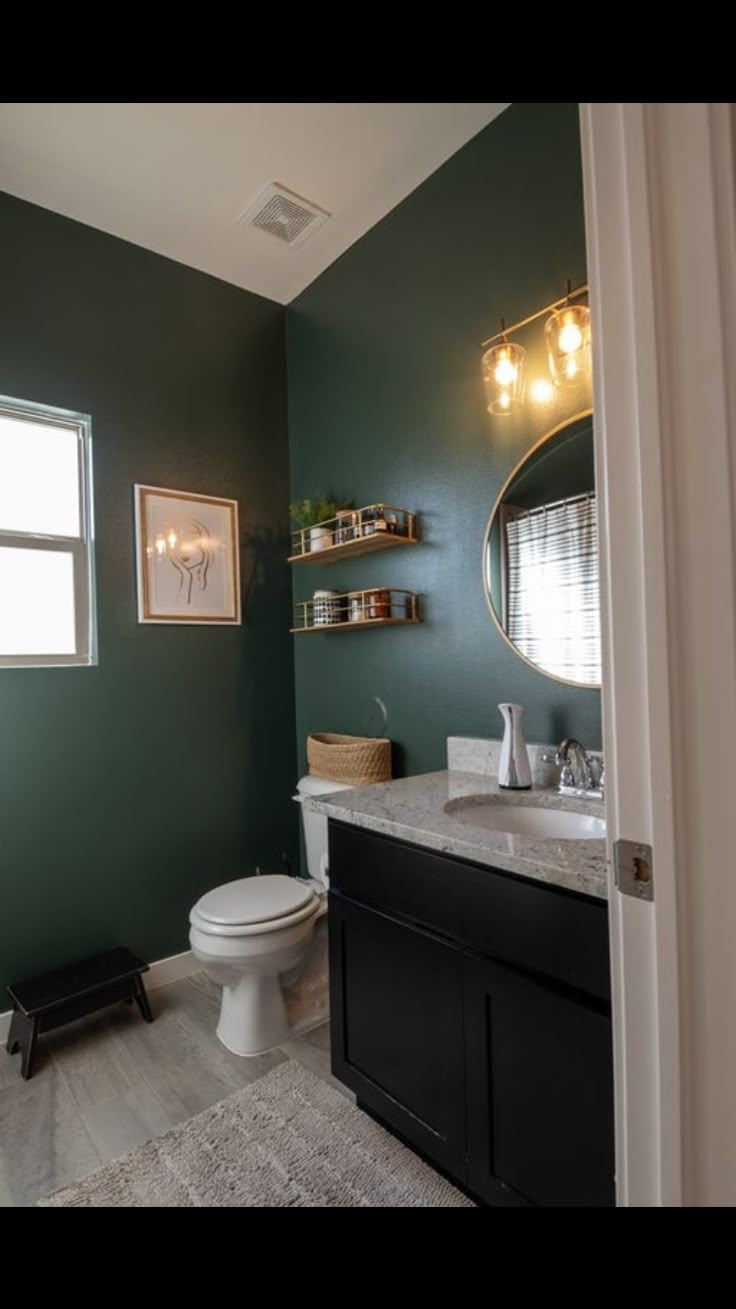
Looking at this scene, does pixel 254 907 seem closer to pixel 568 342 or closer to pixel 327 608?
pixel 327 608

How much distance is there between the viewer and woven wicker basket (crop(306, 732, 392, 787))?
214 cm

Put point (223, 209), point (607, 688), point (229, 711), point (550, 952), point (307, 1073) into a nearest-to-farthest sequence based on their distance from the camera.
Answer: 1. point (607, 688)
2. point (550, 952)
3. point (307, 1073)
4. point (223, 209)
5. point (229, 711)

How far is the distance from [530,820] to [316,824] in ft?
3.17

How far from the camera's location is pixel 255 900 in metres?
1.89

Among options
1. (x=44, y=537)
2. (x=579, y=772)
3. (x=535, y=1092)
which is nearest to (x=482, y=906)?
(x=535, y=1092)

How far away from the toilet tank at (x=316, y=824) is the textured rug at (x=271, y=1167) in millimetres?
743

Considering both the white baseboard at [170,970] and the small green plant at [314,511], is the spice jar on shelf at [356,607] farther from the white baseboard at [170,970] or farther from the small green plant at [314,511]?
the white baseboard at [170,970]

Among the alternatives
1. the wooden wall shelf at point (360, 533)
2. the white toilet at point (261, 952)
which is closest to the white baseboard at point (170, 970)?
the white toilet at point (261, 952)

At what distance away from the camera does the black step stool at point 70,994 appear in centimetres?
179

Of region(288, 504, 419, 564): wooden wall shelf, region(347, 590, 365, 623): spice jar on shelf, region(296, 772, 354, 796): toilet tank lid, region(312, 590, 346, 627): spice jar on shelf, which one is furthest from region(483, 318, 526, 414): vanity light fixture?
region(296, 772, 354, 796): toilet tank lid
